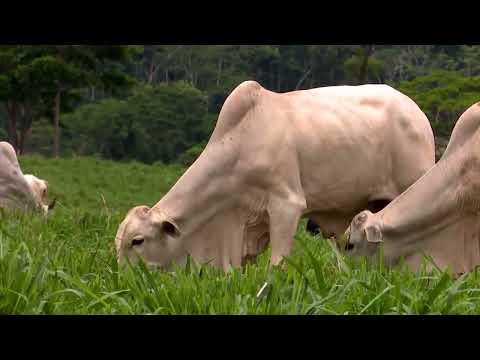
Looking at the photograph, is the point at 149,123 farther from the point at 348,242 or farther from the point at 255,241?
the point at 348,242

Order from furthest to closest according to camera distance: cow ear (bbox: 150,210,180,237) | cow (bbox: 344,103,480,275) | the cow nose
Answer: cow ear (bbox: 150,210,180,237) < the cow nose < cow (bbox: 344,103,480,275)

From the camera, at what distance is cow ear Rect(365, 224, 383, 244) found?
4496 mm

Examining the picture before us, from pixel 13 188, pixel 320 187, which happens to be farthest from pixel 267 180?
pixel 13 188

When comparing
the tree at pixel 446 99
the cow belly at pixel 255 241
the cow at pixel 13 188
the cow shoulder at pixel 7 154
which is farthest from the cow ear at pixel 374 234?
the tree at pixel 446 99

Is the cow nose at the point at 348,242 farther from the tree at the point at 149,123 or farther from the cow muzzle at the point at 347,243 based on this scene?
the tree at the point at 149,123

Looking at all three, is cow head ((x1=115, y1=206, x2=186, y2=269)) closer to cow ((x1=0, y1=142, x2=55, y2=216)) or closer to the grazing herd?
the grazing herd

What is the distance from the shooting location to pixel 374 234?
450cm

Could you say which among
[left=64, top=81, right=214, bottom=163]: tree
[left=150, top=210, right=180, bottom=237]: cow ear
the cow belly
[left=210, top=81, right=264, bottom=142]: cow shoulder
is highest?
[left=210, top=81, right=264, bottom=142]: cow shoulder

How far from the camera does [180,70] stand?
1212 inches

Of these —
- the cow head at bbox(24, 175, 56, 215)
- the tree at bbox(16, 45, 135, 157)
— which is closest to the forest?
the tree at bbox(16, 45, 135, 157)

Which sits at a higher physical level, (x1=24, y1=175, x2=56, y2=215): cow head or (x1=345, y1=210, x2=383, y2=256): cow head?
(x1=345, y1=210, x2=383, y2=256): cow head

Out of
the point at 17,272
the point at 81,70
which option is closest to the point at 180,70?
the point at 81,70

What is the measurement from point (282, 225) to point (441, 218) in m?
0.85

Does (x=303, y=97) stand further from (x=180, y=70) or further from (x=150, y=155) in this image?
(x=180, y=70)
